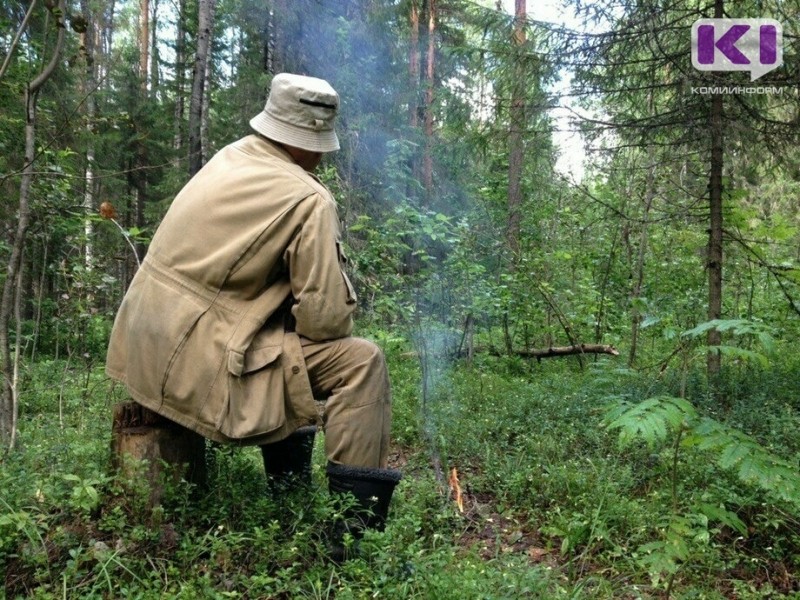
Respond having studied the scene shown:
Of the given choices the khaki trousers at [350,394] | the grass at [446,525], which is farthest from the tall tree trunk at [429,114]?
the khaki trousers at [350,394]

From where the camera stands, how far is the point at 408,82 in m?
14.1

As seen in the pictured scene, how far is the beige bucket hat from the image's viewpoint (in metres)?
2.64

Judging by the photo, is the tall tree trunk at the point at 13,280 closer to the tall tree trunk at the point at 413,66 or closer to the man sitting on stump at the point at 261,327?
the man sitting on stump at the point at 261,327

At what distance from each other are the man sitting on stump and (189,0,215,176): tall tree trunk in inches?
309

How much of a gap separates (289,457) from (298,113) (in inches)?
64.3

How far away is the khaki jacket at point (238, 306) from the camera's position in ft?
7.97

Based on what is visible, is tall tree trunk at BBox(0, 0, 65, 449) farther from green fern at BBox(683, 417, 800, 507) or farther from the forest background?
green fern at BBox(683, 417, 800, 507)

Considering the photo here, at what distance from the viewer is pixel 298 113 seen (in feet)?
8.70

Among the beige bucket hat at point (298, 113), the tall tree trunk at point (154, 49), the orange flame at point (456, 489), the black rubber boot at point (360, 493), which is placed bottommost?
the orange flame at point (456, 489)

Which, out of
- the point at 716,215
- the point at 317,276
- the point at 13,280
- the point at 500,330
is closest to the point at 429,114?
the point at 500,330

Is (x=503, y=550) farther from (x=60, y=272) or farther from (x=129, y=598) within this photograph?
(x=60, y=272)

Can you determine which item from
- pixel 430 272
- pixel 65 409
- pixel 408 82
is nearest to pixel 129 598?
pixel 65 409

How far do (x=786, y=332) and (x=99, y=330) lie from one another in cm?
942

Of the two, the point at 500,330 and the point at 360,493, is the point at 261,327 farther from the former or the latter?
the point at 500,330
